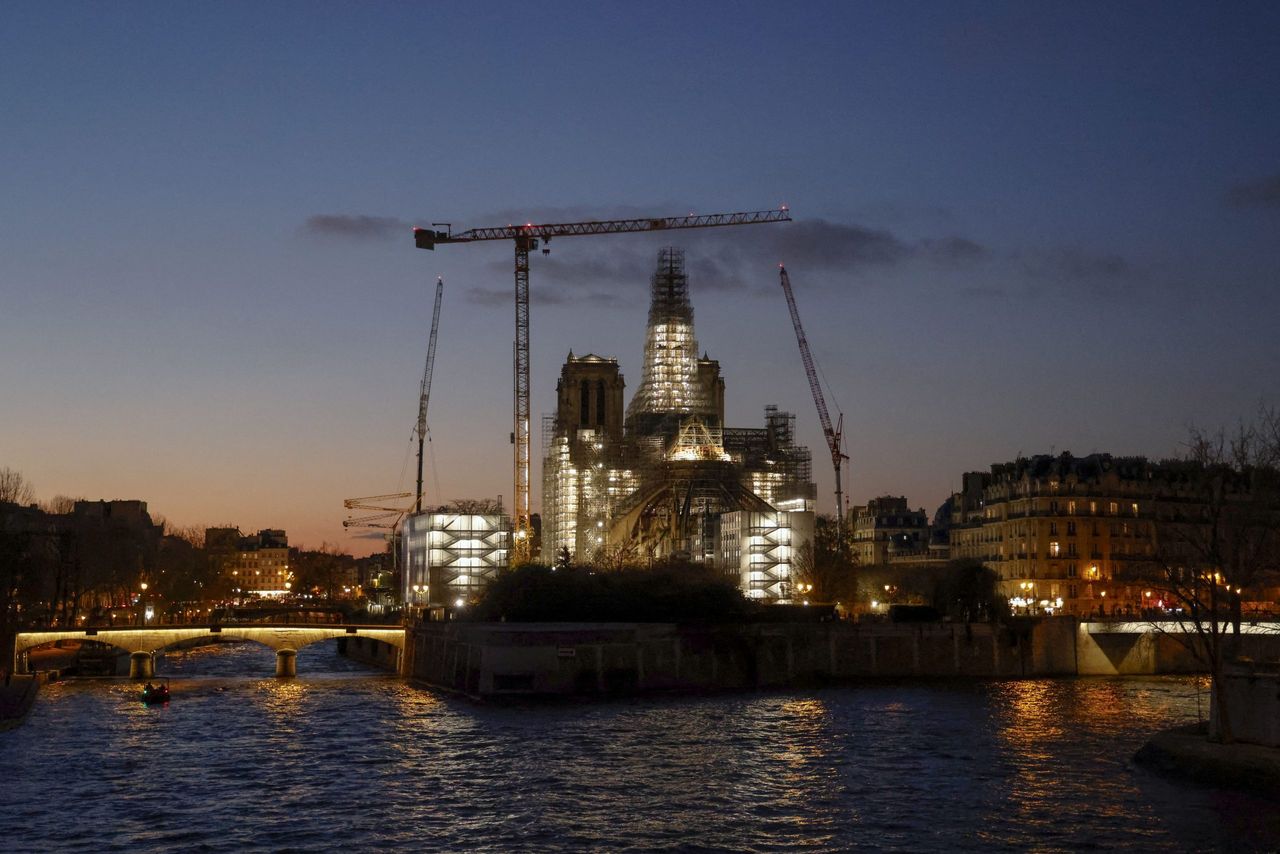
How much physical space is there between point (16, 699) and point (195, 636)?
1175 inches

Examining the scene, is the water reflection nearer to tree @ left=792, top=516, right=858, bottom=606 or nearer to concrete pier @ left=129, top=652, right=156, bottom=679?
concrete pier @ left=129, top=652, right=156, bottom=679

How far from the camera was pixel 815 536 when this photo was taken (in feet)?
563

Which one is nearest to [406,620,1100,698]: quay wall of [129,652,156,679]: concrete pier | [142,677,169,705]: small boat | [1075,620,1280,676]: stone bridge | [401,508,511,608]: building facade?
[1075,620,1280,676]: stone bridge

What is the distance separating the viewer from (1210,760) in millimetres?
52219

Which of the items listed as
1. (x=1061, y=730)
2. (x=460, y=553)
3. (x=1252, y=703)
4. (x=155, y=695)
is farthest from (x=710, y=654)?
(x=1252, y=703)

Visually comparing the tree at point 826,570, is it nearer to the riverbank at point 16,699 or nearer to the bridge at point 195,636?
the bridge at point 195,636

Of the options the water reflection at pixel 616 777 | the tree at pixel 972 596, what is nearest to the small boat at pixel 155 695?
the water reflection at pixel 616 777

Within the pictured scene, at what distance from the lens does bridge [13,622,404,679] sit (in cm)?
10562

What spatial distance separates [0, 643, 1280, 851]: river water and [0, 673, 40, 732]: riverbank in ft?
3.48

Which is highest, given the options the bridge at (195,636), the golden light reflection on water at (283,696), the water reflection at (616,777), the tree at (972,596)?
the tree at (972,596)

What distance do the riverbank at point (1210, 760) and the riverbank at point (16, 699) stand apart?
5376cm

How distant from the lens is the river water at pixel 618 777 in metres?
47.2

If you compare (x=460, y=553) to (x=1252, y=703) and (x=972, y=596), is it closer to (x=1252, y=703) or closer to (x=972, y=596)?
(x=972, y=596)

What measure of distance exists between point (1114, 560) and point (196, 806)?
112 m
